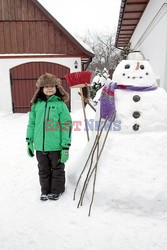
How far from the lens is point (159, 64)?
4.93 meters

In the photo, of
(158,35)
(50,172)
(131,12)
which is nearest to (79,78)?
(50,172)

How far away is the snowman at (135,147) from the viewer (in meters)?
2.59

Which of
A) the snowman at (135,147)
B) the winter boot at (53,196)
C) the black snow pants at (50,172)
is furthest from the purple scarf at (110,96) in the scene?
the winter boot at (53,196)

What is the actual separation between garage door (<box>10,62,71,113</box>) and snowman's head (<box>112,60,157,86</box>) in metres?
6.30

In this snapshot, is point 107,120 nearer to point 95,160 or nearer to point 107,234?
point 95,160

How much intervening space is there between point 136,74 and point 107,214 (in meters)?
1.56

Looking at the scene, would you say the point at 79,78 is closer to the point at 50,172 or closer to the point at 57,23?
the point at 50,172

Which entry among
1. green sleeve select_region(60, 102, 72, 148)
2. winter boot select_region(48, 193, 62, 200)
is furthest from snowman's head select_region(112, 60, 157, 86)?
winter boot select_region(48, 193, 62, 200)

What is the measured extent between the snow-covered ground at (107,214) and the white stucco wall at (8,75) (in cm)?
583

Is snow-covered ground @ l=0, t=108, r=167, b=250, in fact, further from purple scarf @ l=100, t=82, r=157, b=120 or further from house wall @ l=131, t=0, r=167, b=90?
house wall @ l=131, t=0, r=167, b=90

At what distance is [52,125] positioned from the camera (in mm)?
2805

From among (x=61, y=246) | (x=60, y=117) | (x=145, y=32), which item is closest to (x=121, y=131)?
(x=60, y=117)

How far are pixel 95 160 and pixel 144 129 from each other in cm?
68

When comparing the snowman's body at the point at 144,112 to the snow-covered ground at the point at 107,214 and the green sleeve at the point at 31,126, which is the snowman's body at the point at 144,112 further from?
the green sleeve at the point at 31,126
